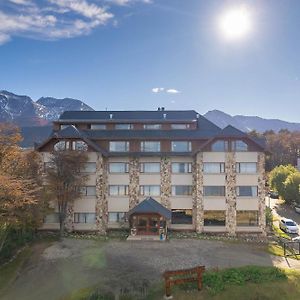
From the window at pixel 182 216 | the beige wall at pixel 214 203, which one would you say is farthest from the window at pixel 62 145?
the beige wall at pixel 214 203

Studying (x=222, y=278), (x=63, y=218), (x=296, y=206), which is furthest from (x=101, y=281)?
(x=296, y=206)

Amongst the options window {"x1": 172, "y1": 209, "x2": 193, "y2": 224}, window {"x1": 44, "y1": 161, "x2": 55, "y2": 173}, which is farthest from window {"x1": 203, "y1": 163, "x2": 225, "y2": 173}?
window {"x1": 44, "y1": 161, "x2": 55, "y2": 173}

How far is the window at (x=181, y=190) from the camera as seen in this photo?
136 feet

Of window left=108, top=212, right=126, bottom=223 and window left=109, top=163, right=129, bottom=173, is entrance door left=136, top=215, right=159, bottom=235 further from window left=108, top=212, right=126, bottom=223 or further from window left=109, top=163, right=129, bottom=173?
window left=109, top=163, right=129, bottom=173

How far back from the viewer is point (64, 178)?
1489 inches

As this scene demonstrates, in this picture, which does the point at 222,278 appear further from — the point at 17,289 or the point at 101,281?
the point at 17,289

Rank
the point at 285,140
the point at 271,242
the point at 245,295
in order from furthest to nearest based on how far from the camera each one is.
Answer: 1. the point at 285,140
2. the point at 271,242
3. the point at 245,295

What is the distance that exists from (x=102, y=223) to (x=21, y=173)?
11789mm

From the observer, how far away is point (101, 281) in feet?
85.2

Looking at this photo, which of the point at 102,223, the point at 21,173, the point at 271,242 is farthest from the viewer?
the point at 102,223

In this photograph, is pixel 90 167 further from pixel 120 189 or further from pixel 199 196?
pixel 199 196

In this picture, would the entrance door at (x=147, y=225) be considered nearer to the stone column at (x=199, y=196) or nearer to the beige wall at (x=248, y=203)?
the stone column at (x=199, y=196)

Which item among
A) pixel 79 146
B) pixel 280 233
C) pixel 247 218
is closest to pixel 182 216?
pixel 247 218

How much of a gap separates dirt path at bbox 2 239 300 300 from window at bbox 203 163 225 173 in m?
8.71
